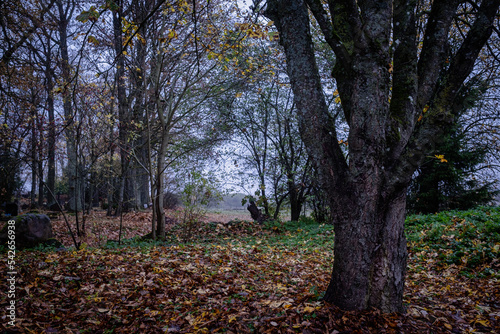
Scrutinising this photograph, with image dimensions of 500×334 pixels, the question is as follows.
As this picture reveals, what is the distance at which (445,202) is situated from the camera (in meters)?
9.32

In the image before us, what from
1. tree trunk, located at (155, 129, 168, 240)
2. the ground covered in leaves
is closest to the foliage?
the ground covered in leaves

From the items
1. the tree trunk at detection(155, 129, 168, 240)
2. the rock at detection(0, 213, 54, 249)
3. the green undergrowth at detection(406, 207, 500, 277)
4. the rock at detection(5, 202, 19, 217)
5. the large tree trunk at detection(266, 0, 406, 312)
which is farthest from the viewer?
the rock at detection(5, 202, 19, 217)

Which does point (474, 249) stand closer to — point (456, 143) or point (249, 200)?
point (456, 143)

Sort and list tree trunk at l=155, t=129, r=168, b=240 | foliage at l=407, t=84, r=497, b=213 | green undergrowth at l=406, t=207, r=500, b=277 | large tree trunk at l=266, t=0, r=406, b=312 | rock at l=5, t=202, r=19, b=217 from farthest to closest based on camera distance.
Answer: rock at l=5, t=202, r=19, b=217
foliage at l=407, t=84, r=497, b=213
tree trunk at l=155, t=129, r=168, b=240
green undergrowth at l=406, t=207, r=500, b=277
large tree trunk at l=266, t=0, r=406, b=312

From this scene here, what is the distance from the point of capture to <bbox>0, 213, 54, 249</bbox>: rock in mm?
5609

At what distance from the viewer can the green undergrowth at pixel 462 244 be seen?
4457 mm

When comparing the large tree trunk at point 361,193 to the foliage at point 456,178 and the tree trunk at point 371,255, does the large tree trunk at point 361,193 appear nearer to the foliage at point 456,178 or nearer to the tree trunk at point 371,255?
the tree trunk at point 371,255

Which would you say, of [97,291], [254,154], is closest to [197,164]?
[254,154]

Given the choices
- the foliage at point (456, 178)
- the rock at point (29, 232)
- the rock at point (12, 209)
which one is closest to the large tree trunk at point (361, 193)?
the rock at point (29, 232)

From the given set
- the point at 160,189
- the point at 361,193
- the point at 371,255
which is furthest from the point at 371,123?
the point at 160,189

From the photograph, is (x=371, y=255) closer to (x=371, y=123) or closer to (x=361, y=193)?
(x=361, y=193)

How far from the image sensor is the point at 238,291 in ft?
10.8

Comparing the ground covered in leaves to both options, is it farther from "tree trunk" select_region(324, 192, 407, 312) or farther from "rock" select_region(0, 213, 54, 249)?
"rock" select_region(0, 213, 54, 249)

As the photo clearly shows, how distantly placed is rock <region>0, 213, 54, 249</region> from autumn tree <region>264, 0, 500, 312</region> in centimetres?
615
